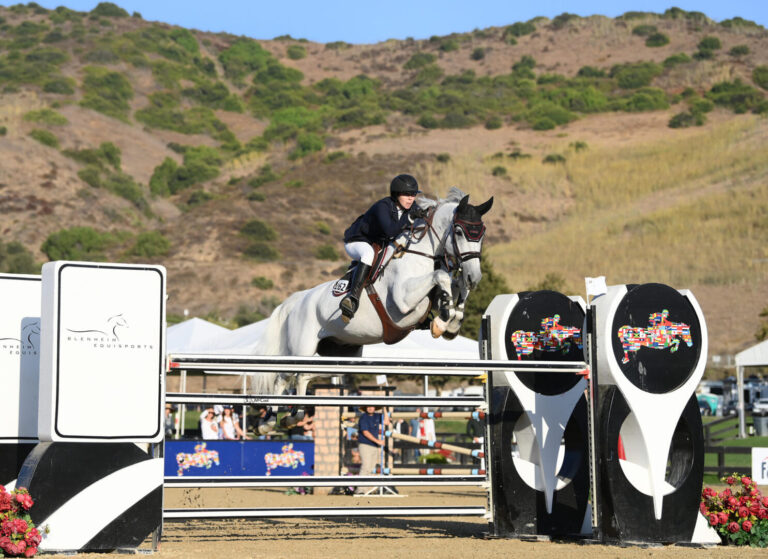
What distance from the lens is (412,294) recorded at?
308 inches

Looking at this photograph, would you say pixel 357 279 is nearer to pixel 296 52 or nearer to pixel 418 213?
pixel 418 213

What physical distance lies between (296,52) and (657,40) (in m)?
54.9

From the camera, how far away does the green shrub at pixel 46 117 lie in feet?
348

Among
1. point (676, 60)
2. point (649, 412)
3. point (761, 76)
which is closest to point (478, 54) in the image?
point (676, 60)

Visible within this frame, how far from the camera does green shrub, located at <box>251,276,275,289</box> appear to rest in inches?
2601

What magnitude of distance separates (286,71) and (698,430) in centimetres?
14671

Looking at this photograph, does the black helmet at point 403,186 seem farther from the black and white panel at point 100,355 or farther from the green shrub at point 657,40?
the green shrub at point 657,40

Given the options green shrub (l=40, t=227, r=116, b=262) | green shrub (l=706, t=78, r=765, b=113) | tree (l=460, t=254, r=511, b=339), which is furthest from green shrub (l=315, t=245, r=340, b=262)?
green shrub (l=706, t=78, r=765, b=113)

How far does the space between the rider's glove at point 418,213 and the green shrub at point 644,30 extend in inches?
5676

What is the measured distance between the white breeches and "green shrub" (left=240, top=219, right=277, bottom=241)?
6591 cm

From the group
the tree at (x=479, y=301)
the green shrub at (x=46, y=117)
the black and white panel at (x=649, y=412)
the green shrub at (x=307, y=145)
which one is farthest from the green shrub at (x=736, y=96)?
the black and white panel at (x=649, y=412)

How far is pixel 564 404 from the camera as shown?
25.6ft

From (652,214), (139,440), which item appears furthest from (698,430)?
(652,214)

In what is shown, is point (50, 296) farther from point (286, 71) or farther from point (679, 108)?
point (286, 71)
